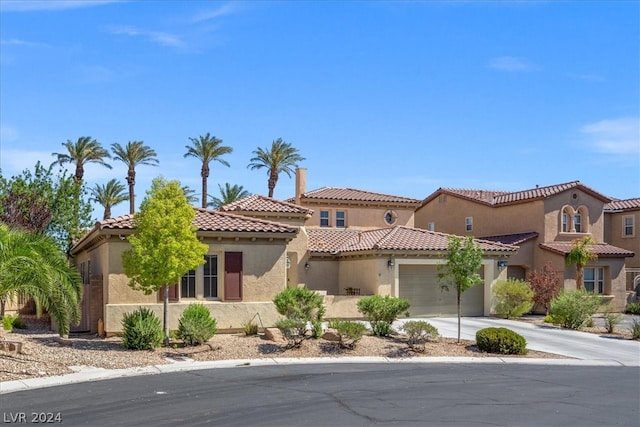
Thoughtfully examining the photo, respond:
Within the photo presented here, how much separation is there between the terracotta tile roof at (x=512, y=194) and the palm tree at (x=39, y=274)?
2707 cm

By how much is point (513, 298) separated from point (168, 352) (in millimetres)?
17684

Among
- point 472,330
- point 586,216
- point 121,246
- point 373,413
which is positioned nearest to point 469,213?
point 586,216

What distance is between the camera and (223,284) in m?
24.7

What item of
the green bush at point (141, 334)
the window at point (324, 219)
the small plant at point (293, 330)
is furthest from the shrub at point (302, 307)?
the window at point (324, 219)

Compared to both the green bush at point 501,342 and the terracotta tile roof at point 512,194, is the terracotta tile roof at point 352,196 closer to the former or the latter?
the terracotta tile roof at point 512,194

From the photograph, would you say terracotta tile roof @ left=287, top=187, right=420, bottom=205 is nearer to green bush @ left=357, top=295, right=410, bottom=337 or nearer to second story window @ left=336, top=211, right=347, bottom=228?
second story window @ left=336, top=211, right=347, bottom=228

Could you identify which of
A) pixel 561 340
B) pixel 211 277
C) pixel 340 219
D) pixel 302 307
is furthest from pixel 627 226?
pixel 211 277

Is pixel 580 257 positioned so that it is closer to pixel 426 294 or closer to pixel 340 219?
pixel 426 294

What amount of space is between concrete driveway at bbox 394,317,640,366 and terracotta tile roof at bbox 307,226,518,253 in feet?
10.7

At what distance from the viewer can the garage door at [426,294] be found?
3170 centimetres

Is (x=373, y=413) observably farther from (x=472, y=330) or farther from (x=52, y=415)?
(x=472, y=330)

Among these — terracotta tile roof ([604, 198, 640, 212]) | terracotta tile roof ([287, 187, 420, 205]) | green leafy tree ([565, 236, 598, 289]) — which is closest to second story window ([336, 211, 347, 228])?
terracotta tile roof ([287, 187, 420, 205])

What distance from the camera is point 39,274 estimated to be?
58.4ft

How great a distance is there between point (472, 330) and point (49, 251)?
1578cm
